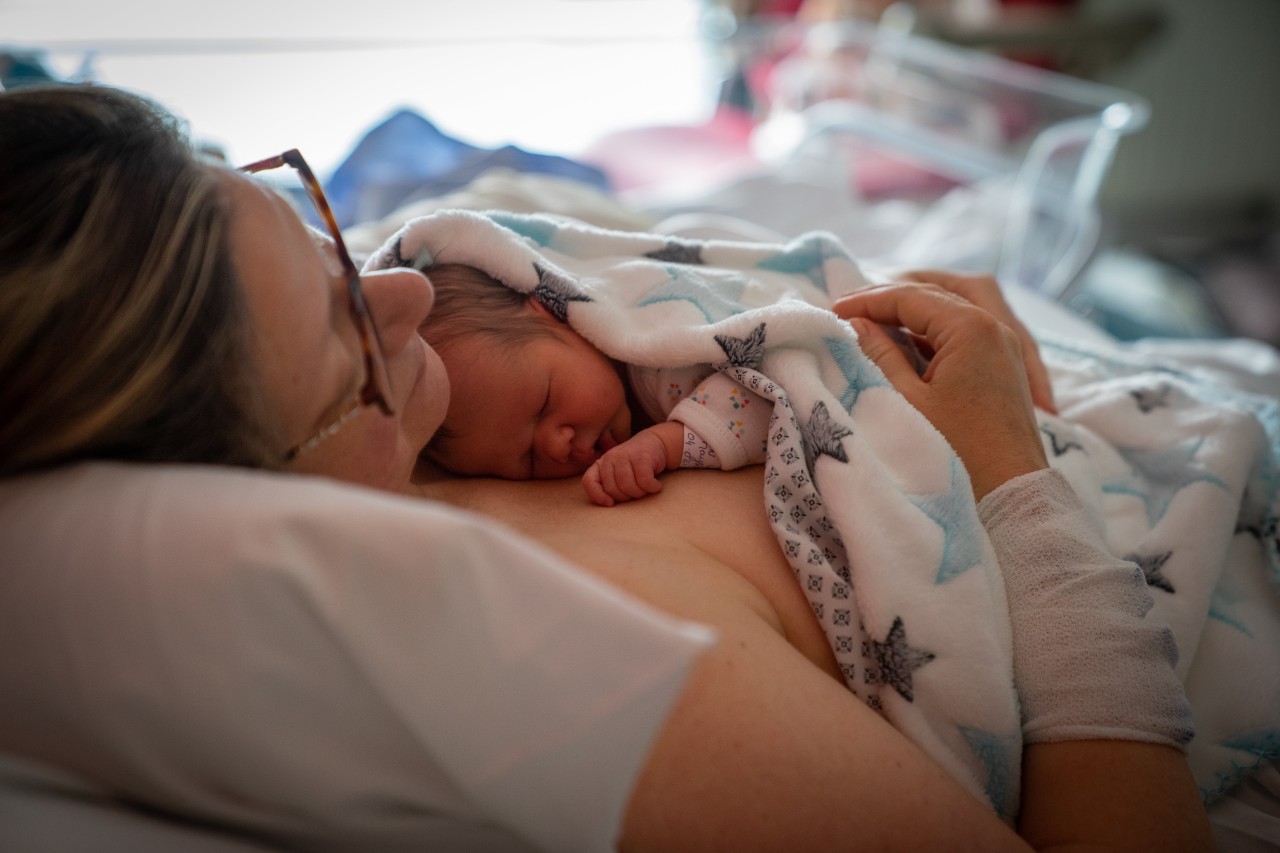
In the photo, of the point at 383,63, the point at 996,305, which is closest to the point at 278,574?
the point at 996,305

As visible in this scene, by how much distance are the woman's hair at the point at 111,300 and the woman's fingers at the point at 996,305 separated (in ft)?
2.90

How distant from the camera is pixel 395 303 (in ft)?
2.66

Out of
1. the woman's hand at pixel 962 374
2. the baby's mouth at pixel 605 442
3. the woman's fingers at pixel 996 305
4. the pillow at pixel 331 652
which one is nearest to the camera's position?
the pillow at pixel 331 652

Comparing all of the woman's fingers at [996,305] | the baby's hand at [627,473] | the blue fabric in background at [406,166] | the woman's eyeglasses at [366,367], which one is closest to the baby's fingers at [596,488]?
the baby's hand at [627,473]

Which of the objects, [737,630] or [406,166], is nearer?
[737,630]

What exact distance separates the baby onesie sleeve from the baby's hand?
4 cm

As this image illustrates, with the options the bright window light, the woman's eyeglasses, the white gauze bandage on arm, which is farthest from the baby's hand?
the bright window light

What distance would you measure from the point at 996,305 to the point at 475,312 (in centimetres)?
69

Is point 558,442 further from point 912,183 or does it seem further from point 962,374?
point 912,183

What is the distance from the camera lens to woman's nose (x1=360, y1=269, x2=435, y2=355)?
0.80 metres

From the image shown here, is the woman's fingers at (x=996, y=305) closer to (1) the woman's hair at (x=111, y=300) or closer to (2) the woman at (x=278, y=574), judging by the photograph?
(2) the woman at (x=278, y=574)

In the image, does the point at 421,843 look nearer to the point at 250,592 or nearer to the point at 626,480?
the point at 250,592

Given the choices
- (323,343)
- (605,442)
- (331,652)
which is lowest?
(605,442)

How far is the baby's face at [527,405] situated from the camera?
0.98m
